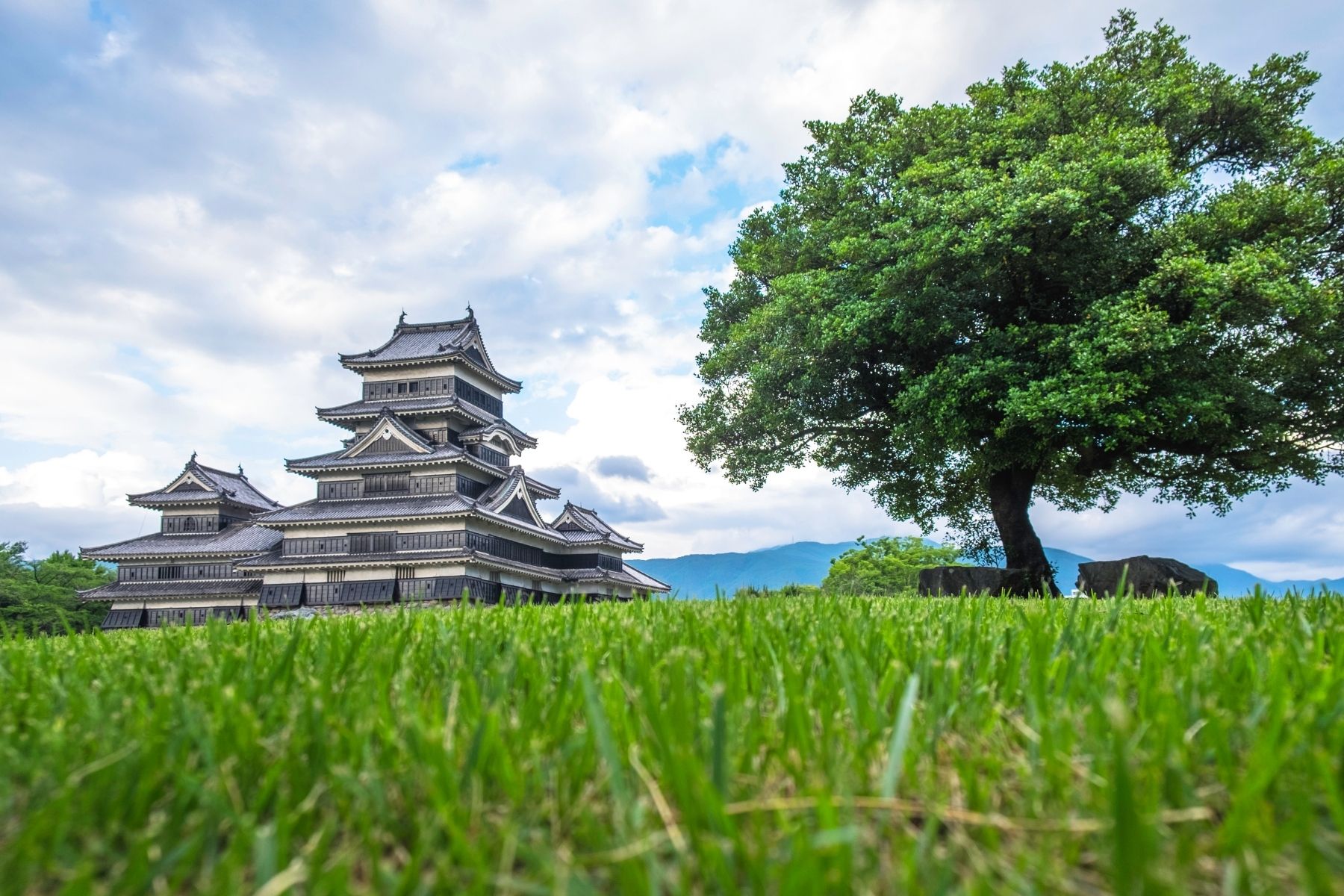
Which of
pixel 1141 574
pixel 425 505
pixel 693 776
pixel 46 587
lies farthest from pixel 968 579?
pixel 46 587

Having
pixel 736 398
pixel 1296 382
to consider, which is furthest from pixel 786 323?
pixel 1296 382

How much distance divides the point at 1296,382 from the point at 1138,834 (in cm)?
2061

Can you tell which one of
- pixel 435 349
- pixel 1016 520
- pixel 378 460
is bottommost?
pixel 1016 520

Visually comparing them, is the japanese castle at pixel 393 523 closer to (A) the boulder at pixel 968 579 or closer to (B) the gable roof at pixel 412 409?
(B) the gable roof at pixel 412 409

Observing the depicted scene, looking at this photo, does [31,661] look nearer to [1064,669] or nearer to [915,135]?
[1064,669]

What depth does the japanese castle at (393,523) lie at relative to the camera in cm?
Answer: 2948

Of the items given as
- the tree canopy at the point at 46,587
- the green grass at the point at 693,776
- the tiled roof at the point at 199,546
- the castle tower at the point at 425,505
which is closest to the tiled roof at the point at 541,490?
Answer: the castle tower at the point at 425,505

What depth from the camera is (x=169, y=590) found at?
109 feet

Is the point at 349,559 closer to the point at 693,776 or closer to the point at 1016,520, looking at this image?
the point at 1016,520

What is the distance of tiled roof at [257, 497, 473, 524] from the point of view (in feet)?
94.3

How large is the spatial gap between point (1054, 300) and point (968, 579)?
669cm

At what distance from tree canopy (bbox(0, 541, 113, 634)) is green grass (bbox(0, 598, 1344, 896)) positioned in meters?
41.2

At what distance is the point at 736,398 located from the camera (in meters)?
20.3

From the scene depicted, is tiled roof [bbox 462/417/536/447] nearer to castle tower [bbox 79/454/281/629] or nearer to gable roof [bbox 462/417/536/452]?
gable roof [bbox 462/417/536/452]
